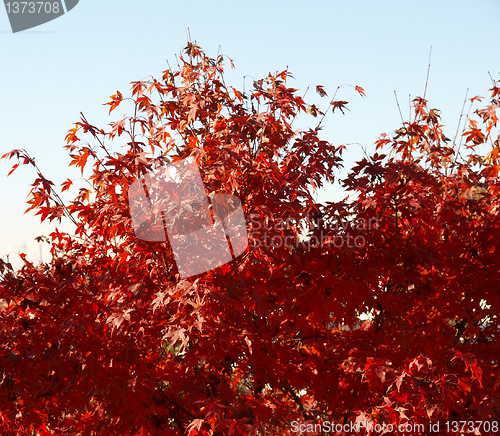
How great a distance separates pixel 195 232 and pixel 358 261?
1.47 metres

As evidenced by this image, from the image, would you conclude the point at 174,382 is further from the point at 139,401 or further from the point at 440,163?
the point at 440,163

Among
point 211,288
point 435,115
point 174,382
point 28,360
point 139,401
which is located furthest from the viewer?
point 435,115

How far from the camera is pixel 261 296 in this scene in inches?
166

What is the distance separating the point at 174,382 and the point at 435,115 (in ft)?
13.2

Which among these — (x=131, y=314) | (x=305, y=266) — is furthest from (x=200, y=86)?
(x=131, y=314)

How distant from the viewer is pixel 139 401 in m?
3.98

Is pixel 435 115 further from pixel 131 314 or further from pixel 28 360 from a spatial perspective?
pixel 28 360

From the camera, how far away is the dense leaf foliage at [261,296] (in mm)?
3910

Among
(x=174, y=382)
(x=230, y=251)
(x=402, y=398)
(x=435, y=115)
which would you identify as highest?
(x=435, y=115)

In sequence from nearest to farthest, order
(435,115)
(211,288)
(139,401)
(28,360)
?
(211,288) → (139,401) → (28,360) → (435,115)

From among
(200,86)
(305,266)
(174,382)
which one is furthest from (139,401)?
(200,86)

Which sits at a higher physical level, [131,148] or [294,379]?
[131,148]

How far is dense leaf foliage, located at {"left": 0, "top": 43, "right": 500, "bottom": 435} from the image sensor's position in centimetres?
391

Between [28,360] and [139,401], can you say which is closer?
[139,401]
